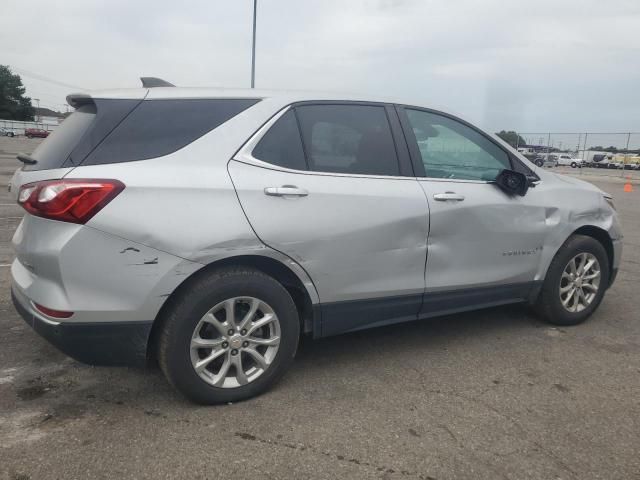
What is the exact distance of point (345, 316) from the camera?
10.5 feet

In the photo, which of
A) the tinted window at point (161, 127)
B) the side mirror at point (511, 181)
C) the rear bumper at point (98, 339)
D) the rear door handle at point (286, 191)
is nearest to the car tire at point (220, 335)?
the rear bumper at point (98, 339)

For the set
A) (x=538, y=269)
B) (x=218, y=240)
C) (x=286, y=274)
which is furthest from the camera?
(x=538, y=269)

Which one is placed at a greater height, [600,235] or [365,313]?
[600,235]

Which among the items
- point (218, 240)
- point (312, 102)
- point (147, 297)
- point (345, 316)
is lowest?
point (345, 316)

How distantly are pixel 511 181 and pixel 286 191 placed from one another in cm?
174

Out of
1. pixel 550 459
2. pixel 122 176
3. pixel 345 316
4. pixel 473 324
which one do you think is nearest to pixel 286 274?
pixel 345 316

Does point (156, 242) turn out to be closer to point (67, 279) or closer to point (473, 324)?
point (67, 279)

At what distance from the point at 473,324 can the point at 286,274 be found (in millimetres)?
1991

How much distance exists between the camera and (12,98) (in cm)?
9019

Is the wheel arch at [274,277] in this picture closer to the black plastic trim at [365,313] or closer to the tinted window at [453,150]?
the black plastic trim at [365,313]

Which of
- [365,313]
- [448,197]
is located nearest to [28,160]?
[365,313]

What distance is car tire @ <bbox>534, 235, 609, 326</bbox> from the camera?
4.10 m

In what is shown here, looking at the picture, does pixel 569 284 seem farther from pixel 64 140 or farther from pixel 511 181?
pixel 64 140

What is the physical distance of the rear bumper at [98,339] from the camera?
2.54m
